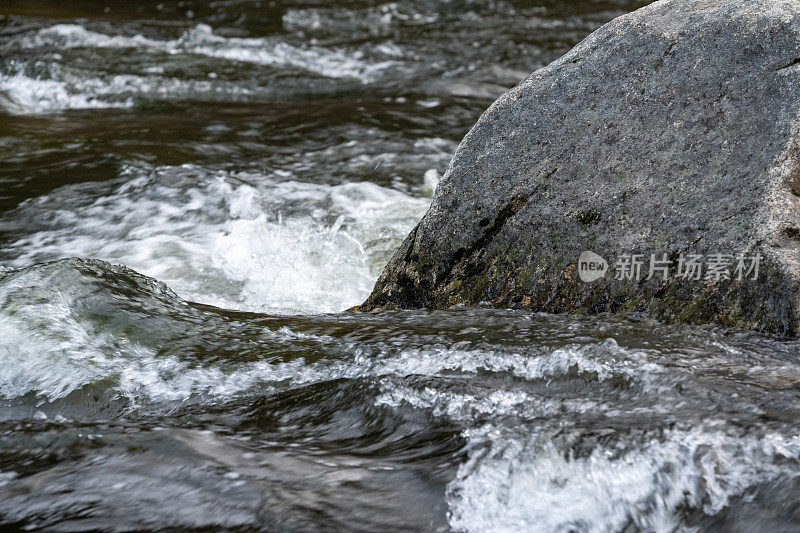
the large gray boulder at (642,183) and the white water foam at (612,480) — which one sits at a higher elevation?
the large gray boulder at (642,183)

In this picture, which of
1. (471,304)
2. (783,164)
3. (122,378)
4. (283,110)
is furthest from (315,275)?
(283,110)

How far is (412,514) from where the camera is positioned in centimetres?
204

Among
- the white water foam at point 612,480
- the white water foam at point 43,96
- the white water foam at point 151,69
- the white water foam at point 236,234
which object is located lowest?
the white water foam at point 612,480

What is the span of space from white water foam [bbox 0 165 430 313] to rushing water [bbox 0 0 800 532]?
0.02m

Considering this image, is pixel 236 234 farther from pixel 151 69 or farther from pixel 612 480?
pixel 151 69

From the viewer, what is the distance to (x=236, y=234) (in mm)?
5141

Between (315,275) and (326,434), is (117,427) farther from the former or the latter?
(315,275)

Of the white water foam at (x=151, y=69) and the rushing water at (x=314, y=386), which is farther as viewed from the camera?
the white water foam at (x=151, y=69)

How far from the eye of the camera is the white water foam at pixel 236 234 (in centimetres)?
453

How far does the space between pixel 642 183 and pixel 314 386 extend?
1.46 m

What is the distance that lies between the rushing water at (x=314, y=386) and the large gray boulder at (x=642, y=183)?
0.17 meters

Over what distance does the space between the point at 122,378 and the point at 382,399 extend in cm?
95

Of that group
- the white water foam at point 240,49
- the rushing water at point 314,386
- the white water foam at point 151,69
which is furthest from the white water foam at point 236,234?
the white water foam at point 240,49

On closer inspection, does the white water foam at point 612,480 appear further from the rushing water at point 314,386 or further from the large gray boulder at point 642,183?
the large gray boulder at point 642,183
